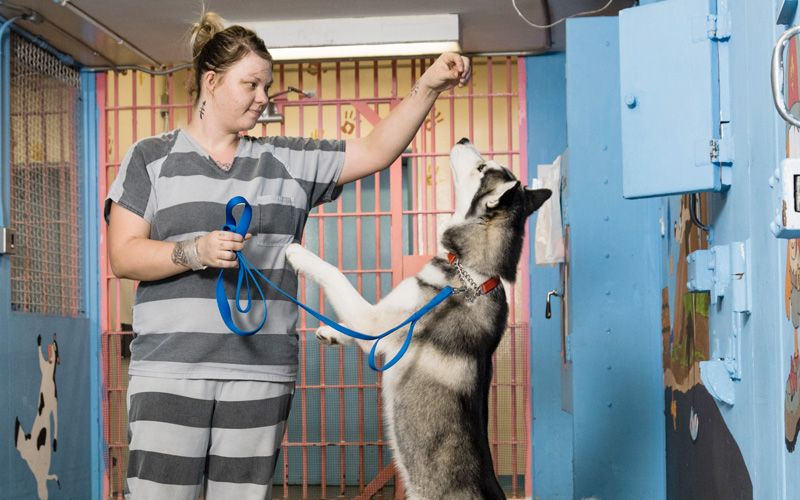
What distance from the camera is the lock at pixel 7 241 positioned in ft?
14.2

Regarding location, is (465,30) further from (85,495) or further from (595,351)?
(85,495)

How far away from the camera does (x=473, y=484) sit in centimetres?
221

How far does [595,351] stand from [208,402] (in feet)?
6.99

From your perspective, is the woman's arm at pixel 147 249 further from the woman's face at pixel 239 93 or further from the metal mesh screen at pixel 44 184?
the metal mesh screen at pixel 44 184

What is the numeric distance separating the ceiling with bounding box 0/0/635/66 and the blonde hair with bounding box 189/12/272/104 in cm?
237

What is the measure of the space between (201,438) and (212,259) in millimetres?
371

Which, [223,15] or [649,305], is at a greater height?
[223,15]

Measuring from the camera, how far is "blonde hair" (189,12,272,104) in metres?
1.95

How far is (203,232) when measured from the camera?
6.04 feet

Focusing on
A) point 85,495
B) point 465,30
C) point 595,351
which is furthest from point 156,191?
point 85,495

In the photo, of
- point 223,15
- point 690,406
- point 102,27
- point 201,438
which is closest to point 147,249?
point 201,438

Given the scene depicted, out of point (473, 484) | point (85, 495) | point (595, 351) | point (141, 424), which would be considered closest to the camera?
point (141, 424)

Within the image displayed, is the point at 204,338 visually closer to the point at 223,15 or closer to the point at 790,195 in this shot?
the point at 790,195

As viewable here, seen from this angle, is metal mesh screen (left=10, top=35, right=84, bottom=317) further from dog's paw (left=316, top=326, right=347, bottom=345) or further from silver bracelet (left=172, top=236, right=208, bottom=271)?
silver bracelet (left=172, top=236, right=208, bottom=271)
